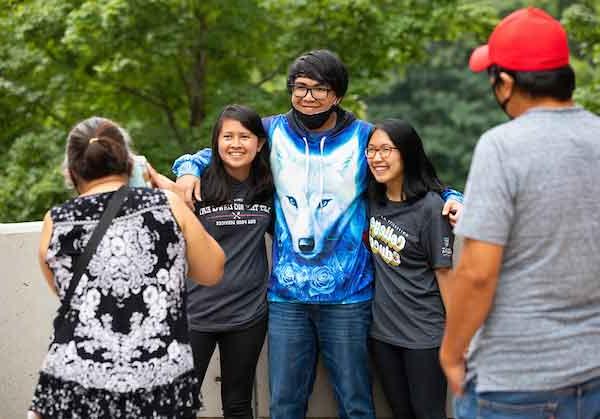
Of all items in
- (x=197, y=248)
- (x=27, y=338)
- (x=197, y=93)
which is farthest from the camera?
(x=197, y=93)

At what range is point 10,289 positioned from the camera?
15.2 ft

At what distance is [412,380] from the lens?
12.6 feet

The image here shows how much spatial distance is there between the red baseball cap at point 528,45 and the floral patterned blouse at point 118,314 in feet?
3.72

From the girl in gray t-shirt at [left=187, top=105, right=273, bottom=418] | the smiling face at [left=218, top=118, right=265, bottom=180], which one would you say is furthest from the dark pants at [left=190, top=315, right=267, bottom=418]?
the smiling face at [left=218, top=118, right=265, bottom=180]

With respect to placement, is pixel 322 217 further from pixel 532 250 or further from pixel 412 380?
pixel 532 250

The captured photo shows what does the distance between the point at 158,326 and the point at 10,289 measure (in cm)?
210

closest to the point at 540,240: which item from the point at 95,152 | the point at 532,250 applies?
the point at 532,250

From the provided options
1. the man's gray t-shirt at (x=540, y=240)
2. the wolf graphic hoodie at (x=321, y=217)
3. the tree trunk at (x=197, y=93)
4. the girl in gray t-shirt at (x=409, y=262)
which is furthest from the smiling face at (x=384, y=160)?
the tree trunk at (x=197, y=93)

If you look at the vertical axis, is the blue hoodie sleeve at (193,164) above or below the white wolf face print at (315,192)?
above

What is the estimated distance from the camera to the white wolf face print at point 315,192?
3842mm

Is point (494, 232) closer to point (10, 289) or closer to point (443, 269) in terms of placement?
point (443, 269)

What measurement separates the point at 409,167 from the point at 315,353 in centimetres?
94

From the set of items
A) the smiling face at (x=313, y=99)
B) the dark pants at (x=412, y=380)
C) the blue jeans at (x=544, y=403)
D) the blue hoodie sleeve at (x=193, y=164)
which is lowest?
the dark pants at (x=412, y=380)

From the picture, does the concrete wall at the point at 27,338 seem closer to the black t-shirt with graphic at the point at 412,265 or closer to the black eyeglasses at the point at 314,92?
the black t-shirt with graphic at the point at 412,265
